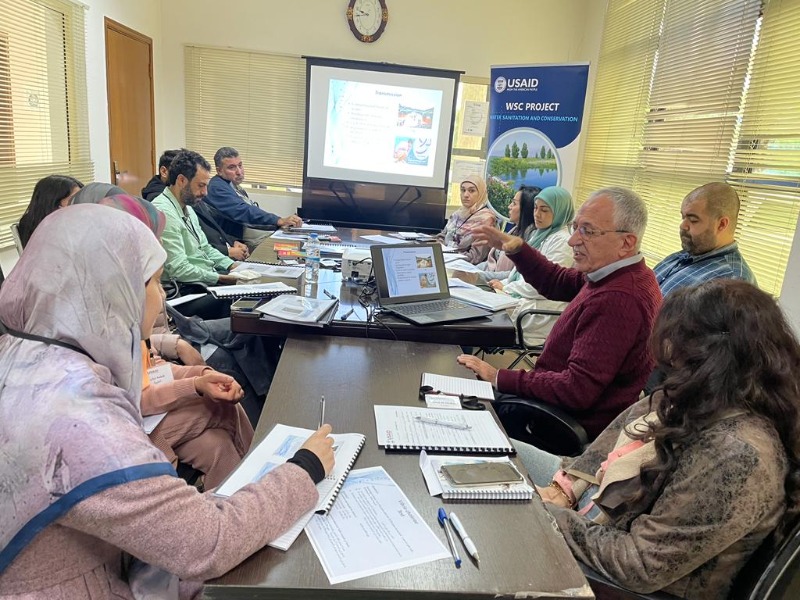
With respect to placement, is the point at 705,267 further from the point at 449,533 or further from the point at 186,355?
the point at 186,355

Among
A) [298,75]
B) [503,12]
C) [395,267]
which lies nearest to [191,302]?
[395,267]

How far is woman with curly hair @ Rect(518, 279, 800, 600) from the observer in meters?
0.91

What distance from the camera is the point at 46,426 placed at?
735 millimetres

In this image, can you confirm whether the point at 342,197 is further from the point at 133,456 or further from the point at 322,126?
the point at 133,456

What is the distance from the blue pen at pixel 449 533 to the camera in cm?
89

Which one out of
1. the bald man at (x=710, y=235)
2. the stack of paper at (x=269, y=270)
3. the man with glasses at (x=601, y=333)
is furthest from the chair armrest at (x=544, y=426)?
the bald man at (x=710, y=235)

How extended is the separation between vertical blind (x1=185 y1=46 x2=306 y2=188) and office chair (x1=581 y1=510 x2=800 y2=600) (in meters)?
5.54

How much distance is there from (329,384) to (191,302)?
1610 mm

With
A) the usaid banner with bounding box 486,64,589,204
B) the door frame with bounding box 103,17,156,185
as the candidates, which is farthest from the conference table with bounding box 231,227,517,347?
the door frame with bounding box 103,17,156,185

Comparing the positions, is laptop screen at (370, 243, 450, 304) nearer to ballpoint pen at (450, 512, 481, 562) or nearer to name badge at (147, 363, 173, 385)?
name badge at (147, 363, 173, 385)

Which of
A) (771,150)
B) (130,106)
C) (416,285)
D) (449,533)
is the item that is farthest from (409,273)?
(130,106)

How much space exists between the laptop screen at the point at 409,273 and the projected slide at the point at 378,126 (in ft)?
11.7

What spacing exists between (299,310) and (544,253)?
1701 millimetres

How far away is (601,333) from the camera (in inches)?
66.9
